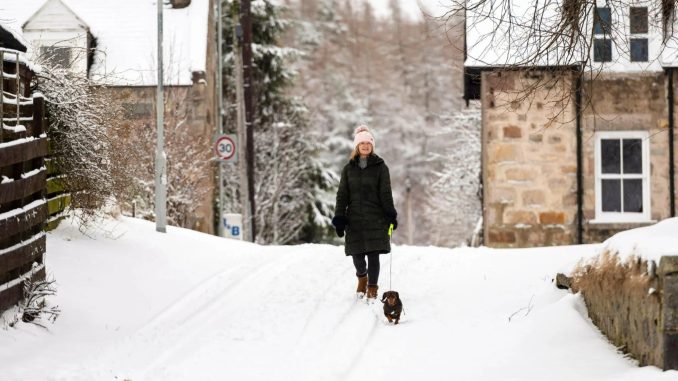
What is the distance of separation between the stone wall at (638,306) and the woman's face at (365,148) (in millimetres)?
2995

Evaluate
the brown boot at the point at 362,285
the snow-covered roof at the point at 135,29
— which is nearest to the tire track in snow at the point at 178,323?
the brown boot at the point at 362,285

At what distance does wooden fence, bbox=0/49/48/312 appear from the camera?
7496 mm

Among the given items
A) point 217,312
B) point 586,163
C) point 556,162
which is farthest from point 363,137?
point 586,163

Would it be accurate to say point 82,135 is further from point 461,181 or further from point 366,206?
point 461,181

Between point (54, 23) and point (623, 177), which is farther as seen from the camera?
point (54, 23)

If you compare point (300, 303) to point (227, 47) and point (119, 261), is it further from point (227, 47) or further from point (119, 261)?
point (227, 47)

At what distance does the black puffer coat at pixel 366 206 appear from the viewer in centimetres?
945

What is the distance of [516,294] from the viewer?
31.4ft

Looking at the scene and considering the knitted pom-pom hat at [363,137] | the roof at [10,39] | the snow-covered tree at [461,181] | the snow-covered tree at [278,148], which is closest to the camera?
the roof at [10,39]

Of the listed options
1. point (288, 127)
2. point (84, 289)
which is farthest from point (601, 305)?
point (288, 127)

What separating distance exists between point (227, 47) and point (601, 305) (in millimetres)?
28046

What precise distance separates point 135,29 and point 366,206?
18.1m

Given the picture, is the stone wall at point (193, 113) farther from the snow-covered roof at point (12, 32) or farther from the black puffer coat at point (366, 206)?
the snow-covered roof at point (12, 32)

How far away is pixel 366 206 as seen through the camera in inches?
377
